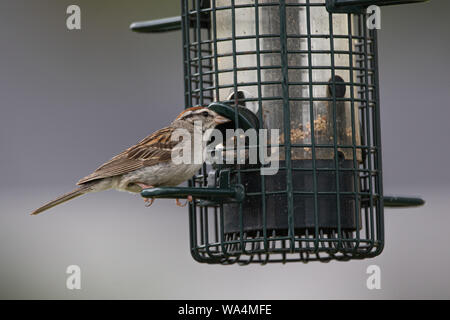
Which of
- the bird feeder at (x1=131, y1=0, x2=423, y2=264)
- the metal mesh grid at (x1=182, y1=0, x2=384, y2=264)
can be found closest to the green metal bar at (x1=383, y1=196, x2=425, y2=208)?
the bird feeder at (x1=131, y1=0, x2=423, y2=264)

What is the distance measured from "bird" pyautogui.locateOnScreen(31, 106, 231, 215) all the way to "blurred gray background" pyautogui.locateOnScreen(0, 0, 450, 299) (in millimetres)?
2625

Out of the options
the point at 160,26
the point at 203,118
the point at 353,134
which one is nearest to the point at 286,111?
the point at 353,134

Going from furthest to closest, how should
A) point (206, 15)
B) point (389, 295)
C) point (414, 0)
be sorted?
1. point (389, 295)
2. point (206, 15)
3. point (414, 0)

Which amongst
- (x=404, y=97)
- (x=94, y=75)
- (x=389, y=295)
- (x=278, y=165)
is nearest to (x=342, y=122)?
(x=278, y=165)

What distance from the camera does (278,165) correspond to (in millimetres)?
8312

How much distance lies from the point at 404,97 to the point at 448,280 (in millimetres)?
2561

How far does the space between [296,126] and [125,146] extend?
569 cm

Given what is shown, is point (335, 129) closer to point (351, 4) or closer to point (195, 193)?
point (351, 4)

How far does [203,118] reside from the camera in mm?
8578

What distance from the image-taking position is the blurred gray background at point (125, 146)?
39.6 feet

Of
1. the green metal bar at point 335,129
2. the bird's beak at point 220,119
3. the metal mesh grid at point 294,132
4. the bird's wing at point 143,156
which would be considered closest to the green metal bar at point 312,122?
the metal mesh grid at point 294,132

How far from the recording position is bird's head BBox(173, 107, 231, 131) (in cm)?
851

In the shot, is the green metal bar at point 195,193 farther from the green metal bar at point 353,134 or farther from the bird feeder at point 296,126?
the green metal bar at point 353,134

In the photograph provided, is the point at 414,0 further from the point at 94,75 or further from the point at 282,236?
the point at 94,75
